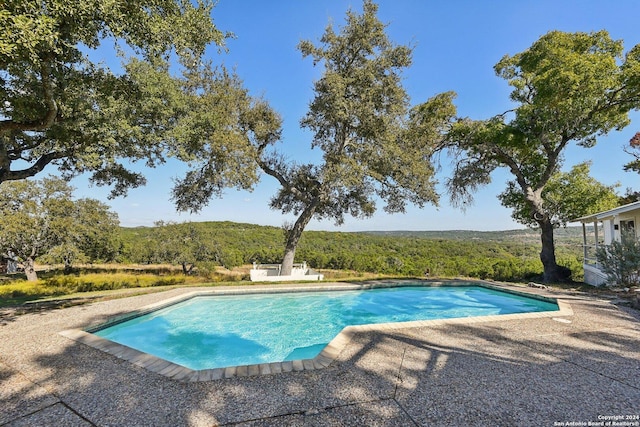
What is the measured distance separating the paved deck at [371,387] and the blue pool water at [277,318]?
1.69 m

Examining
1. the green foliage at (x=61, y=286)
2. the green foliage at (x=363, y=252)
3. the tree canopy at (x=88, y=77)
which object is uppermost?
the tree canopy at (x=88, y=77)

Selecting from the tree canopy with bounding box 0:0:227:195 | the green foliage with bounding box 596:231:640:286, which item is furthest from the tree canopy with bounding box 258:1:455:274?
the tree canopy with bounding box 0:0:227:195

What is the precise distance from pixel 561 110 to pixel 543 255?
5605 millimetres

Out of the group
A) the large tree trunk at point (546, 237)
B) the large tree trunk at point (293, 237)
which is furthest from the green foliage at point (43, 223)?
the large tree trunk at point (546, 237)

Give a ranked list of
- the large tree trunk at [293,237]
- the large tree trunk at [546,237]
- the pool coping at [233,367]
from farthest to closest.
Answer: the large tree trunk at [293,237]
the large tree trunk at [546,237]
the pool coping at [233,367]

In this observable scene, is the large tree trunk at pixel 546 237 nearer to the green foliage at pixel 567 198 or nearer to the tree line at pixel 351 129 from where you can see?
the tree line at pixel 351 129

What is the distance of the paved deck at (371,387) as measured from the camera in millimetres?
2506

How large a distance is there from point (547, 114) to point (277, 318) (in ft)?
35.2

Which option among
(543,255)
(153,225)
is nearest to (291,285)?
(543,255)

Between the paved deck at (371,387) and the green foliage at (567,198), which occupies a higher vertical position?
the green foliage at (567,198)

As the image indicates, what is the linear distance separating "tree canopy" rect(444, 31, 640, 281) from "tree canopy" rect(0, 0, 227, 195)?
10423 mm

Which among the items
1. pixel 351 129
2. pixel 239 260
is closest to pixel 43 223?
pixel 239 260

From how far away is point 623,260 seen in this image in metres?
7.90

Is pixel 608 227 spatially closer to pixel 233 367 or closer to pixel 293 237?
pixel 293 237
